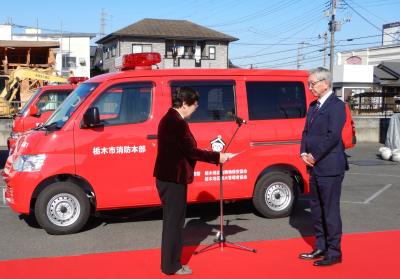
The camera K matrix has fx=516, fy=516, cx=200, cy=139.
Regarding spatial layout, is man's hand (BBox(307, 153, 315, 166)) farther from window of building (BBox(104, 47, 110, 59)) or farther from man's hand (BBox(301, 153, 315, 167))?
window of building (BBox(104, 47, 110, 59))

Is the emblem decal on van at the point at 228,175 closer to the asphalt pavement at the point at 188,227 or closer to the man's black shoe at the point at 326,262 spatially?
the asphalt pavement at the point at 188,227

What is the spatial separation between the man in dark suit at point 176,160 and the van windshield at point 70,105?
2422 mm

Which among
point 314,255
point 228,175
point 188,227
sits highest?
point 228,175

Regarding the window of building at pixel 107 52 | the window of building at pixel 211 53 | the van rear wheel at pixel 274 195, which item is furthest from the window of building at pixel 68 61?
the van rear wheel at pixel 274 195

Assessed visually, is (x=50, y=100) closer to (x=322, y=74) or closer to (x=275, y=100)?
(x=275, y=100)

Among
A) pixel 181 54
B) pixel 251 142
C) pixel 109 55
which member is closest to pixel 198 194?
pixel 251 142

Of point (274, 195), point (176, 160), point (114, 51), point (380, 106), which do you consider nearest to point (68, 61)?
point (114, 51)

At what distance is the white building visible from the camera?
49.4 m

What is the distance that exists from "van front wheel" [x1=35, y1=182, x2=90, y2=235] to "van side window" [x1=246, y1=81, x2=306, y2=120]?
272 cm

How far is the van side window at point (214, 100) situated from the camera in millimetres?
7398

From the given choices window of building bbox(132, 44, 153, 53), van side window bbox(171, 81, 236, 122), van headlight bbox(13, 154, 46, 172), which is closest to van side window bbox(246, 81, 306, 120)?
van side window bbox(171, 81, 236, 122)

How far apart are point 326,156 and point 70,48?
161 feet

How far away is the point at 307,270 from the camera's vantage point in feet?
17.6

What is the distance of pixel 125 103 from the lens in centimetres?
709
